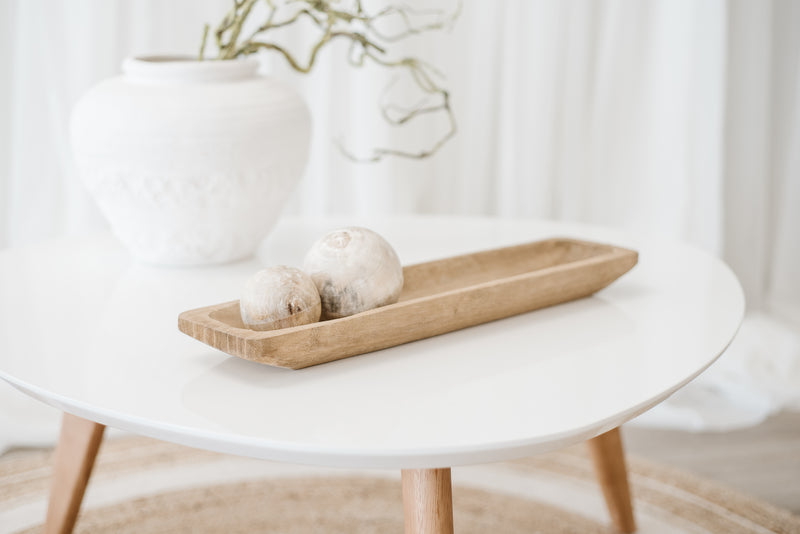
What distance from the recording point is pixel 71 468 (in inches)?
39.4

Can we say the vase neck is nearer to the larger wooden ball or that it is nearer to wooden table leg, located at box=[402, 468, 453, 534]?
the larger wooden ball

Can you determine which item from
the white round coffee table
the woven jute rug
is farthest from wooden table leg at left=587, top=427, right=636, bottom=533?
the white round coffee table

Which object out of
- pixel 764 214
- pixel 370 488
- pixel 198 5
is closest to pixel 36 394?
pixel 370 488

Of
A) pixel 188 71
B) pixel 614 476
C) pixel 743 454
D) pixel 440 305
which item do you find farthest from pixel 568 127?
pixel 440 305

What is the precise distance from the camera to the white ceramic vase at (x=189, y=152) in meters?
0.93

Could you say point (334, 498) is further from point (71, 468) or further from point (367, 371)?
point (367, 371)

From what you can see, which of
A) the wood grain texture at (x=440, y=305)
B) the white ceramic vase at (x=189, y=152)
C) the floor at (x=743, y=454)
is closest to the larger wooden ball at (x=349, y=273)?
the wood grain texture at (x=440, y=305)

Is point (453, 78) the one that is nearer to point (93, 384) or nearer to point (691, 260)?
point (691, 260)

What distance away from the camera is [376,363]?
689 millimetres

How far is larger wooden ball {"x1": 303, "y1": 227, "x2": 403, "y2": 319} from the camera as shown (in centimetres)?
72

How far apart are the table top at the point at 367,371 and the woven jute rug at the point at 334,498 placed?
42 cm

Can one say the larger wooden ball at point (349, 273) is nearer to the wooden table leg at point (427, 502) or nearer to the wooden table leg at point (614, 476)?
the wooden table leg at point (427, 502)

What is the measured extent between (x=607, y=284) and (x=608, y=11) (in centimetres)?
120

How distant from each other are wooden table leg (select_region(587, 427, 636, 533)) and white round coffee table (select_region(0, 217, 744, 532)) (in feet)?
0.79
